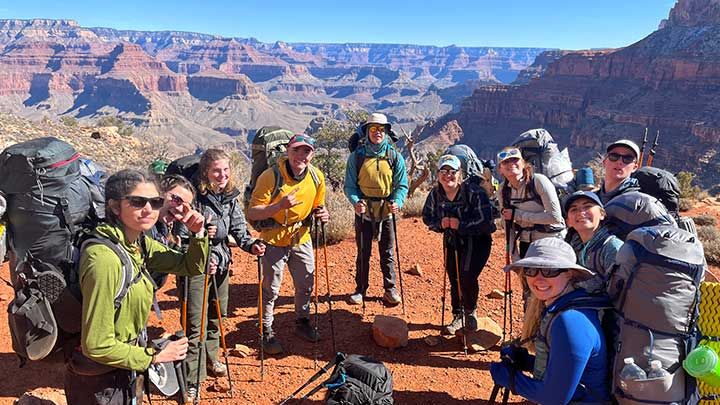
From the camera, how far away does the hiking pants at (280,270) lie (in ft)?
14.9

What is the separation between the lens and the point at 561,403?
2076 millimetres

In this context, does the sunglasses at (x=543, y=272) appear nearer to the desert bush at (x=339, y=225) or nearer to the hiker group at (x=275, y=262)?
the hiker group at (x=275, y=262)

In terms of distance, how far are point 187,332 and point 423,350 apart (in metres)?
2.23

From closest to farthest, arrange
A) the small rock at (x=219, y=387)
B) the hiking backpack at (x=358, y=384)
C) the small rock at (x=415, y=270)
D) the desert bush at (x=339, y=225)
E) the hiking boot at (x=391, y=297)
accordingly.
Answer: the hiking backpack at (x=358, y=384), the small rock at (x=219, y=387), the hiking boot at (x=391, y=297), the small rock at (x=415, y=270), the desert bush at (x=339, y=225)

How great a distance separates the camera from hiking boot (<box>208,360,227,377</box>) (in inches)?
169

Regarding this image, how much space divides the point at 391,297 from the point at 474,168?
1854 millimetres

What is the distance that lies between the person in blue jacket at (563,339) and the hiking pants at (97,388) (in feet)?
6.40

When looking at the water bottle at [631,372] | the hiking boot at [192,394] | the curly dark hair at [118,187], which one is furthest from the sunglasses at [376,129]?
the water bottle at [631,372]

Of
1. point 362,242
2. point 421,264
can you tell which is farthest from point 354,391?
point 421,264

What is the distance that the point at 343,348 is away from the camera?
4.82 meters

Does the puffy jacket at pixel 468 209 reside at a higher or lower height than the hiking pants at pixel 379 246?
higher

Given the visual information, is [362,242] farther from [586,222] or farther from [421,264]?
[586,222]

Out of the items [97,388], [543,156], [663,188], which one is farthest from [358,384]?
[543,156]

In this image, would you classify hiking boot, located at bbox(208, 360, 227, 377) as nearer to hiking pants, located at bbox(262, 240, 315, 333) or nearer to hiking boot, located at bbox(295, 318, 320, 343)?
hiking pants, located at bbox(262, 240, 315, 333)
